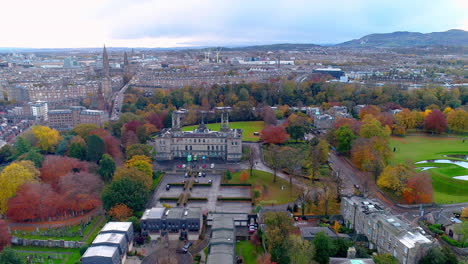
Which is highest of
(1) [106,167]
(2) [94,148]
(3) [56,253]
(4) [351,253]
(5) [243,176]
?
(2) [94,148]

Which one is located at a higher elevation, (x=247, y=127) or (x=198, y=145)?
(x=198, y=145)

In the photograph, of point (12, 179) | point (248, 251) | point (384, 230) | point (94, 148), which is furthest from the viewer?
point (94, 148)

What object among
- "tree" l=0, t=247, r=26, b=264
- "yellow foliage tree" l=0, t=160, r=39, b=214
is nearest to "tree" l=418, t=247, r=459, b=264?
"tree" l=0, t=247, r=26, b=264

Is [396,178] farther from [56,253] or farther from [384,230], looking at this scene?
[56,253]

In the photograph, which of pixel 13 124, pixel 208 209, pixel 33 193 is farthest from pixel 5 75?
pixel 208 209

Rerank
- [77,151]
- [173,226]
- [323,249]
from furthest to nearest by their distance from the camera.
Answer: [77,151] → [173,226] → [323,249]

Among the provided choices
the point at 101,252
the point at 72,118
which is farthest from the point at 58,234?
the point at 72,118

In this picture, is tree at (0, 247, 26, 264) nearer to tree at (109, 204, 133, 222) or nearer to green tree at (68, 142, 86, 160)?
tree at (109, 204, 133, 222)

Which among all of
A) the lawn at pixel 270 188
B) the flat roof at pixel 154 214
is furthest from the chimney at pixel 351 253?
the flat roof at pixel 154 214
